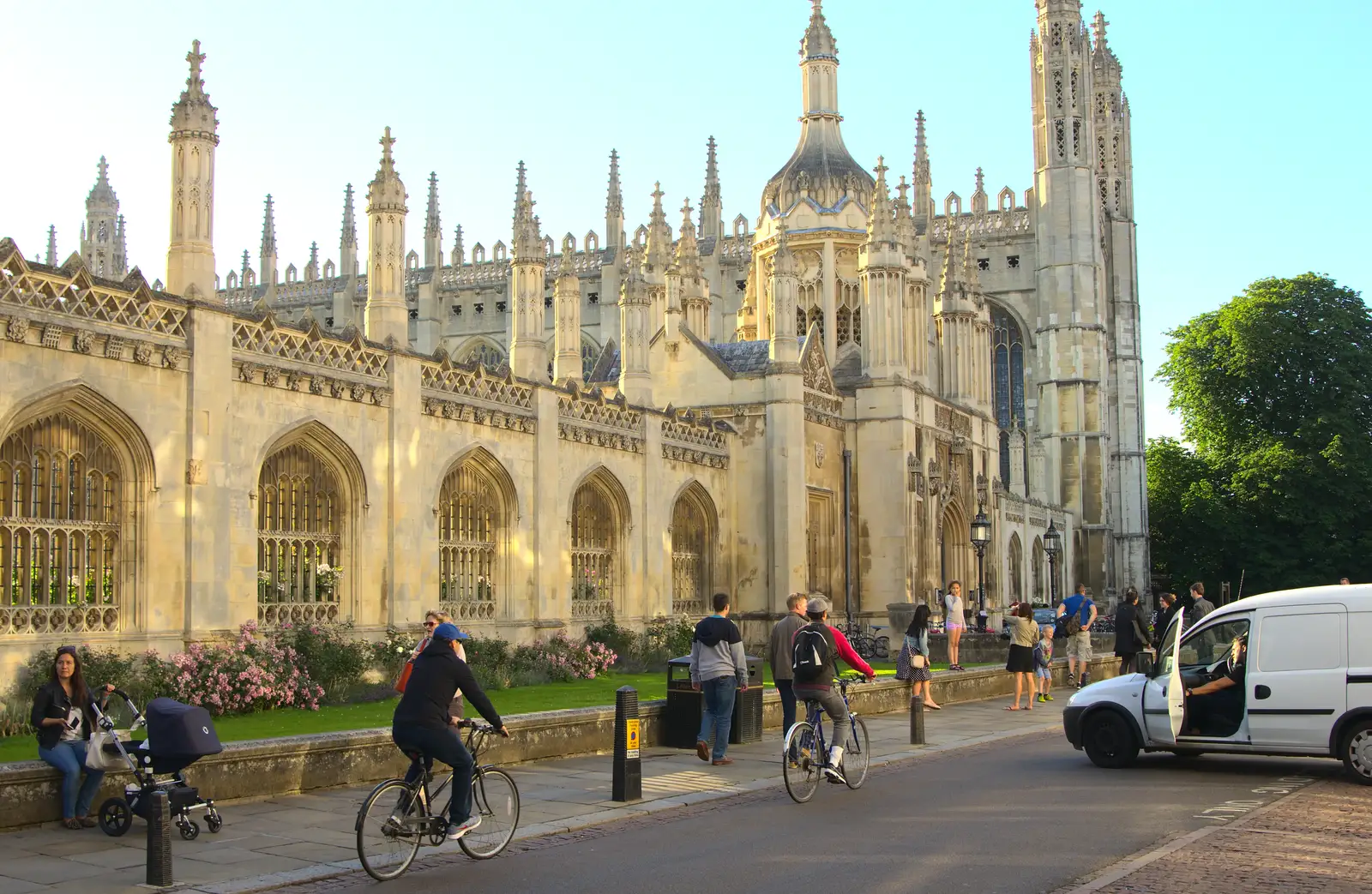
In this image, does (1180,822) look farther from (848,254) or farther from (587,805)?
(848,254)

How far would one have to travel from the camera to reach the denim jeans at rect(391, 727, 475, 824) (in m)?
8.85

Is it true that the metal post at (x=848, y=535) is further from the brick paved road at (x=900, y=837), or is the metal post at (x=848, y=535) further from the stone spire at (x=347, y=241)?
the stone spire at (x=347, y=241)

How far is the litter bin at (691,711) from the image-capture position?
15.0 meters

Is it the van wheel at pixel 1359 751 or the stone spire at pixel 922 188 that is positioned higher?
the stone spire at pixel 922 188

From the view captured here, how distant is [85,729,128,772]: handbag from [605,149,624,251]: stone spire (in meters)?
54.4

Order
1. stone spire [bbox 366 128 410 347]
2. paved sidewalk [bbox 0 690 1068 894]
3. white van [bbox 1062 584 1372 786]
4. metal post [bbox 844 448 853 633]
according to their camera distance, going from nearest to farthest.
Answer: paved sidewalk [bbox 0 690 1068 894] < white van [bbox 1062 584 1372 786] < stone spire [bbox 366 128 410 347] < metal post [bbox 844 448 853 633]

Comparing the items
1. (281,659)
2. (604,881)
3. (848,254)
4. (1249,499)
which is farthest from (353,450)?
(1249,499)

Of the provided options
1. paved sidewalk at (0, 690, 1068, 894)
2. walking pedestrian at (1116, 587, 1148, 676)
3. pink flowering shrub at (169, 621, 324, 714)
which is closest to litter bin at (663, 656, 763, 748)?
paved sidewalk at (0, 690, 1068, 894)

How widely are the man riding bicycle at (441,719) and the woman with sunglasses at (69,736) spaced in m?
2.36

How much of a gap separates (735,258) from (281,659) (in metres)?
48.7

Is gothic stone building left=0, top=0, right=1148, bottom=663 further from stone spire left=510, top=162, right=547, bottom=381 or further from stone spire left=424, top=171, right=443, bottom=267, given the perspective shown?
stone spire left=424, top=171, right=443, bottom=267

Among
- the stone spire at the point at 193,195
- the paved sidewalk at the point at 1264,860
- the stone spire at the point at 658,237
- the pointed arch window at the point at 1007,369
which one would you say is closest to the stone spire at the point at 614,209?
the pointed arch window at the point at 1007,369

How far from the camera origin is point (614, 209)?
211ft

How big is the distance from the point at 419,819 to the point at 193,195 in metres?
10.7
